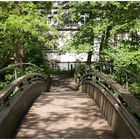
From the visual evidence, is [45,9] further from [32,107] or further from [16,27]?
[32,107]

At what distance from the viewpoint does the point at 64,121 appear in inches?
377

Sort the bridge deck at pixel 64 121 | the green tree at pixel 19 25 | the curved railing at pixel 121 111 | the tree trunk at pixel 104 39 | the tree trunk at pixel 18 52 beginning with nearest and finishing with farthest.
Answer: the curved railing at pixel 121 111, the bridge deck at pixel 64 121, the green tree at pixel 19 25, the tree trunk at pixel 104 39, the tree trunk at pixel 18 52

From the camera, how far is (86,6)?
22047mm

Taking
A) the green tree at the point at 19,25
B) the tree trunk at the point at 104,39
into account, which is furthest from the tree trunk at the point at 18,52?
the tree trunk at the point at 104,39

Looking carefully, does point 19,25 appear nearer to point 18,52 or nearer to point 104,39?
point 18,52

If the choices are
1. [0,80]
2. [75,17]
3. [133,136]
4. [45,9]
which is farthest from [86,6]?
[133,136]

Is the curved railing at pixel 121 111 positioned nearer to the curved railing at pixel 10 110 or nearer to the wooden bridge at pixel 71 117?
the wooden bridge at pixel 71 117

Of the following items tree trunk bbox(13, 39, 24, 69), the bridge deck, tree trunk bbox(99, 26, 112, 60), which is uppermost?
tree trunk bbox(99, 26, 112, 60)

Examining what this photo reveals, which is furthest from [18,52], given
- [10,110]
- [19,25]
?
[10,110]

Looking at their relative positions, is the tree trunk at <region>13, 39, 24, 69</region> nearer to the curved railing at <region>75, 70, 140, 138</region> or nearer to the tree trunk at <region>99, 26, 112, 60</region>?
the tree trunk at <region>99, 26, 112, 60</region>

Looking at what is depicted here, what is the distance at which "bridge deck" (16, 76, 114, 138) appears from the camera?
838 centimetres

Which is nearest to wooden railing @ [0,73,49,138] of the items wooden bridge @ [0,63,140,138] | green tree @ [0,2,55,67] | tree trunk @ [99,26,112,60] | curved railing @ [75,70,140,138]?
wooden bridge @ [0,63,140,138]

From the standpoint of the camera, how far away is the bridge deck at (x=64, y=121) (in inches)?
330

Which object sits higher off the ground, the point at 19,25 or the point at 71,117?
the point at 19,25
